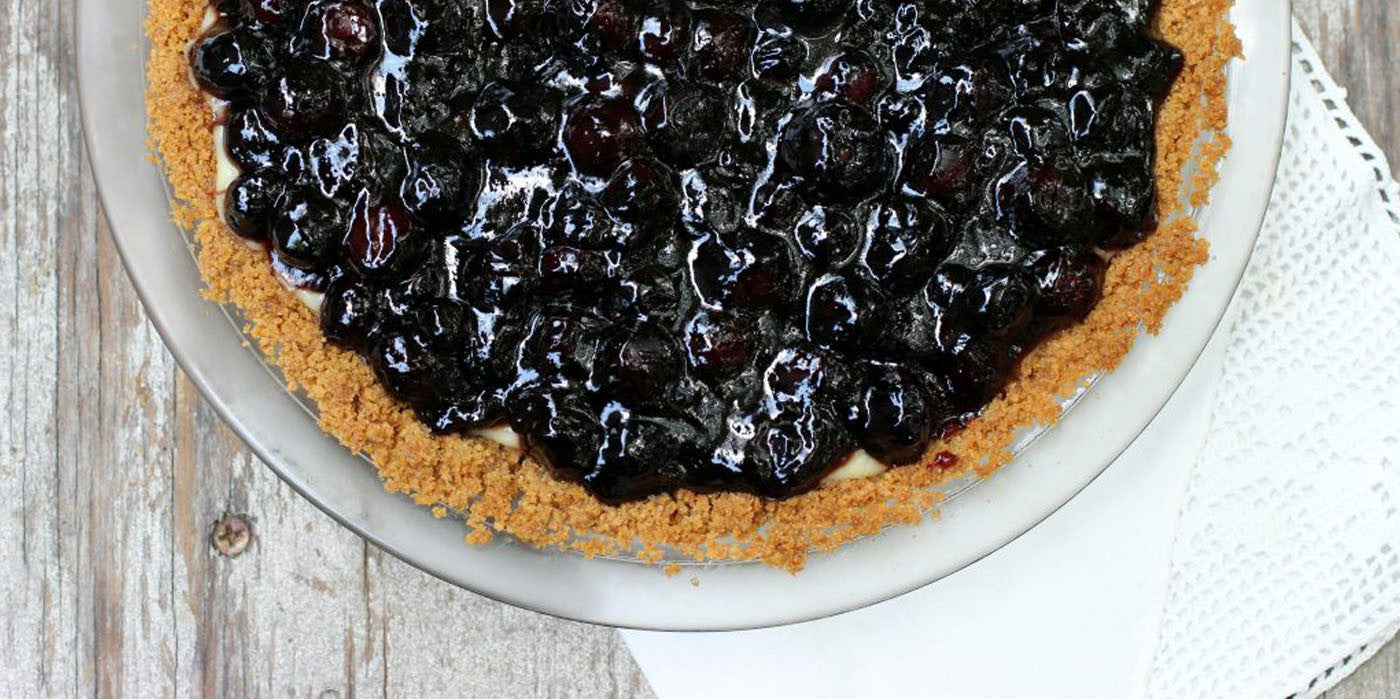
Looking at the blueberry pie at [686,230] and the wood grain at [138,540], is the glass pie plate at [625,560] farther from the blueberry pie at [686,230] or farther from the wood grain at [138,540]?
the wood grain at [138,540]

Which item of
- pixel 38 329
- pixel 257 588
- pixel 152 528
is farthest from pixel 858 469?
pixel 38 329

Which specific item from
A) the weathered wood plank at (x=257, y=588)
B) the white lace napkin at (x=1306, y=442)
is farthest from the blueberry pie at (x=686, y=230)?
the weathered wood plank at (x=257, y=588)

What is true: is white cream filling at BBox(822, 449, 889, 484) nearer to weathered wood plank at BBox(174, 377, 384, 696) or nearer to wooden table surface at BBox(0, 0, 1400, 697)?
wooden table surface at BBox(0, 0, 1400, 697)

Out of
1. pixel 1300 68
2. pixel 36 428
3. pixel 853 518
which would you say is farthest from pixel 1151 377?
pixel 36 428

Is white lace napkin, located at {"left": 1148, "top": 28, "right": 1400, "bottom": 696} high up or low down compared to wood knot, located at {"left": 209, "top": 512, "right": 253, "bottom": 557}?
down

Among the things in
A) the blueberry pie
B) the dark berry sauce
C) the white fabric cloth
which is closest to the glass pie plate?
the blueberry pie

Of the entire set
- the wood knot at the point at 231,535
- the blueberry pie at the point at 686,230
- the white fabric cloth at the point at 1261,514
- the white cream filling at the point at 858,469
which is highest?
the blueberry pie at the point at 686,230
